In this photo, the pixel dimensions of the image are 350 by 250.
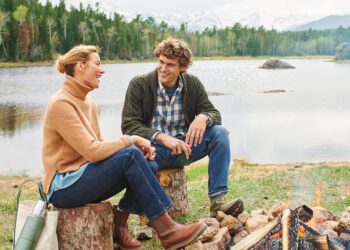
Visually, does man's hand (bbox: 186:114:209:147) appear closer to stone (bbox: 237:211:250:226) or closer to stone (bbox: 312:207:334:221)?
stone (bbox: 237:211:250:226)

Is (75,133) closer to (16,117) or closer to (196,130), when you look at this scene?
(196,130)

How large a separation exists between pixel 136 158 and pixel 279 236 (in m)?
1.22

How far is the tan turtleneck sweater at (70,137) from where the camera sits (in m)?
3.83

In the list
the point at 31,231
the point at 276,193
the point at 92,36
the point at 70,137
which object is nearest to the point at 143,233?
the point at 31,231

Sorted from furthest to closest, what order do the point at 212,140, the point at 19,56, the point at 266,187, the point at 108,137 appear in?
the point at 19,56
the point at 108,137
the point at 266,187
the point at 212,140

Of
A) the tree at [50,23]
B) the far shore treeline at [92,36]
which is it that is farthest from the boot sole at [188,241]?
the tree at [50,23]

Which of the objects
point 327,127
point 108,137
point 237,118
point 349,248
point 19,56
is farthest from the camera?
point 19,56

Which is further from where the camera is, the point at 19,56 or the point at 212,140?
the point at 19,56

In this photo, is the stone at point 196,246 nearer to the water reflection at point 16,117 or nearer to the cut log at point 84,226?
the cut log at point 84,226

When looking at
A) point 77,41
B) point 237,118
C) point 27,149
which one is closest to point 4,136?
point 27,149

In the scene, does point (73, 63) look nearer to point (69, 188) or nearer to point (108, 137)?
point (69, 188)

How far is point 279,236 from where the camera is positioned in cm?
385

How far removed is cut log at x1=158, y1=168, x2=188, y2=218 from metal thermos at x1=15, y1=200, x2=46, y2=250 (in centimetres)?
156

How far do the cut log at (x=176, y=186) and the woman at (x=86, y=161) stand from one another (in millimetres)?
1032
